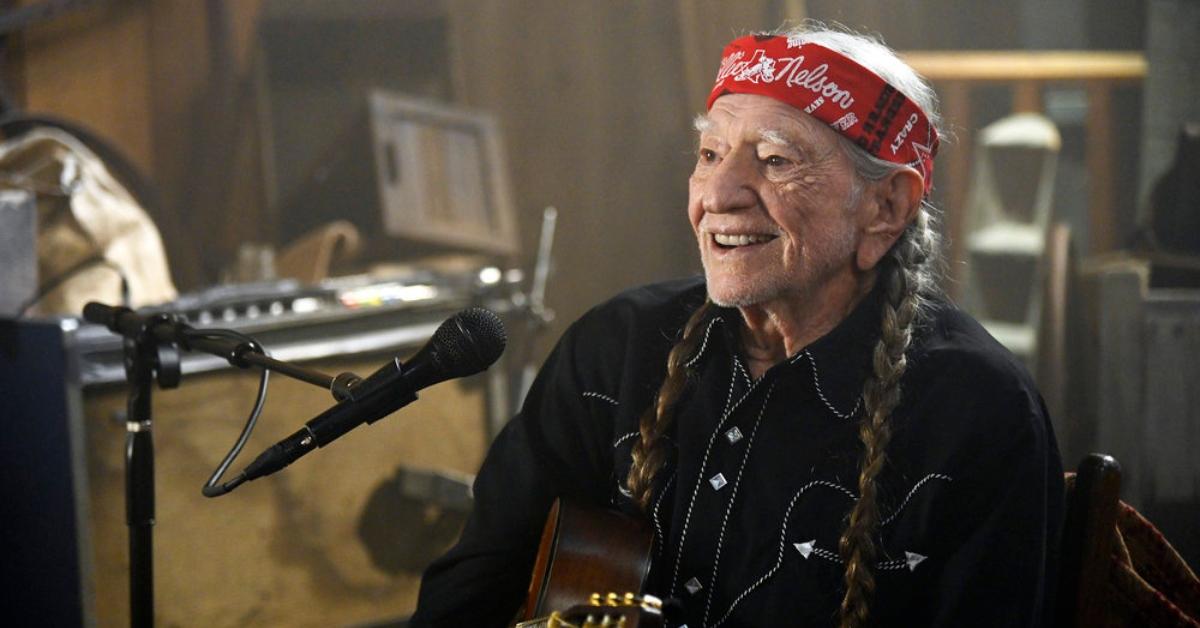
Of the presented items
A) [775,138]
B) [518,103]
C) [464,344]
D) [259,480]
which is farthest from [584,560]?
[518,103]

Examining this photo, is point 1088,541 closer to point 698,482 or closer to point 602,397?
point 698,482

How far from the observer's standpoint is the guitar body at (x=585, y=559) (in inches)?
80.1

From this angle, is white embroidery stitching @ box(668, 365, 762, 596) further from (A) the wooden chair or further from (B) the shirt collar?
(A) the wooden chair

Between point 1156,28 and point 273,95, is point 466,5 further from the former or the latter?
point 1156,28

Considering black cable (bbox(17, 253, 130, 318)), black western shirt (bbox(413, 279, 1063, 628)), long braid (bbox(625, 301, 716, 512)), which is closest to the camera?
black western shirt (bbox(413, 279, 1063, 628))

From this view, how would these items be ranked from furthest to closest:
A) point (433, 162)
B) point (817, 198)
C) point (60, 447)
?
1. point (433, 162)
2. point (60, 447)
3. point (817, 198)

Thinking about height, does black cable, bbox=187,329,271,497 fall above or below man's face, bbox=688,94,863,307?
below

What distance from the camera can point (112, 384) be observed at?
3.44 m

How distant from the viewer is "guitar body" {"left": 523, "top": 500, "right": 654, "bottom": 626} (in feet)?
6.68

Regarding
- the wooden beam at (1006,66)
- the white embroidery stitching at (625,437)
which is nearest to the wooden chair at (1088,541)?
the white embroidery stitching at (625,437)

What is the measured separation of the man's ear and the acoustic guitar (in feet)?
1.92

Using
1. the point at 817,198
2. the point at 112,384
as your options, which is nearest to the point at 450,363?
the point at 817,198

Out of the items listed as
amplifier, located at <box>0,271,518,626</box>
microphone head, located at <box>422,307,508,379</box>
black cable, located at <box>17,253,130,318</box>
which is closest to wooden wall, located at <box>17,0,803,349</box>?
black cable, located at <box>17,253,130,318</box>

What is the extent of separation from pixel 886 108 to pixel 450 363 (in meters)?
0.84
